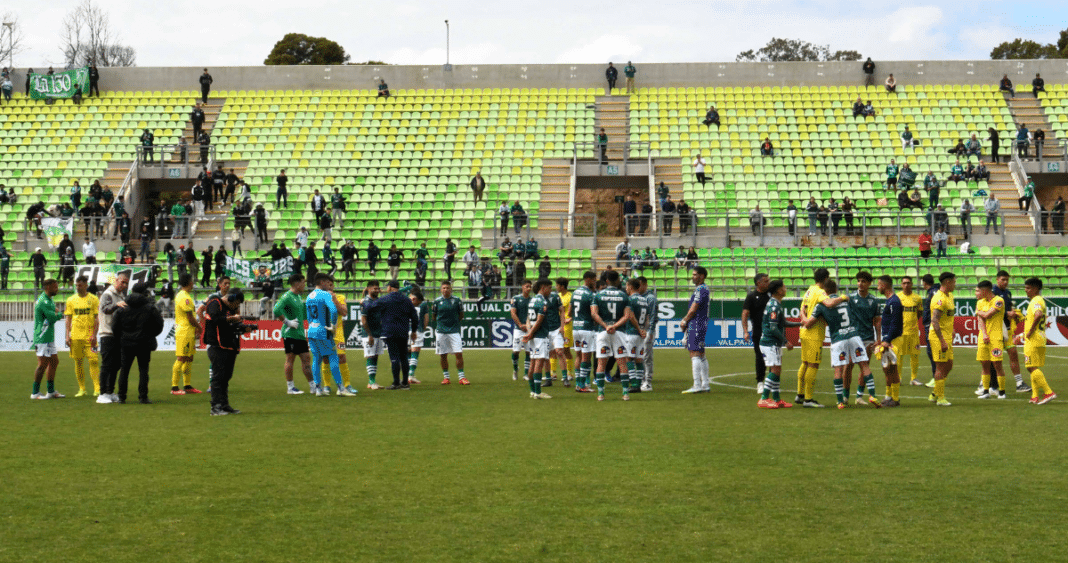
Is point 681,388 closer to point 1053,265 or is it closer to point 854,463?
point 854,463

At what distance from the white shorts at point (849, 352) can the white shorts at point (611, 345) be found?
294 cm

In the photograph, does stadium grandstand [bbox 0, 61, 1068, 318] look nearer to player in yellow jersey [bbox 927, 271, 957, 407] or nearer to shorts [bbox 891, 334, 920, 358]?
shorts [bbox 891, 334, 920, 358]

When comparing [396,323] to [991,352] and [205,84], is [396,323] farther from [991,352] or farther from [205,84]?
[205,84]

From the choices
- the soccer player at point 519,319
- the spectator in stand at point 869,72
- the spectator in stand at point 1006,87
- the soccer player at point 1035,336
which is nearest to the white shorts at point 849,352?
the soccer player at point 1035,336

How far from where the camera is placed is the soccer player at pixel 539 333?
16062 millimetres

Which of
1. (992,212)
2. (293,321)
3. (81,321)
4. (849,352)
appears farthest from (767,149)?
(81,321)

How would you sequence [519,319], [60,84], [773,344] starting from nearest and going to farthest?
[773,344] → [519,319] → [60,84]

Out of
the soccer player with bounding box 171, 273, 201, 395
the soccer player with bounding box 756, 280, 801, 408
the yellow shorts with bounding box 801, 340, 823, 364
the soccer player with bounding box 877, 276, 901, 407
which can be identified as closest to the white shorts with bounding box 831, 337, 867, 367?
the yellow shorts with bounding box 801, 340, 823, 364

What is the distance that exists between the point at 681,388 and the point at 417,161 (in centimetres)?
2758

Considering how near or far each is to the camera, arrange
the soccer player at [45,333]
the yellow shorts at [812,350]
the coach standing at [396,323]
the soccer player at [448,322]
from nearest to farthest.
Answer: the yellow shorts at [812,350]
the soccer player at [45,333]
the coach standing at [396,323]
the soccer player at [448,322]

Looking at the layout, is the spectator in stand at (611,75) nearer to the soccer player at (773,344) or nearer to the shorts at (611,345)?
the shorts at (611,345)

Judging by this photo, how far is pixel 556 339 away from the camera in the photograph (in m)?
16.7

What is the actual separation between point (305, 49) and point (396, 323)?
68689mm

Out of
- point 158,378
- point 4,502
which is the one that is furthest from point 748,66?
point 4,502
